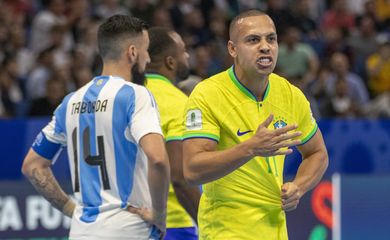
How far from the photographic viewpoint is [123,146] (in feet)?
17.7

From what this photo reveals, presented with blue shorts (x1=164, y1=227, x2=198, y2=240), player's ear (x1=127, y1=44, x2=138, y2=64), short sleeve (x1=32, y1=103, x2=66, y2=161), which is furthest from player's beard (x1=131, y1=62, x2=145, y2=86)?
blue shorts (x1=164, y1=227, x2=198, y2=240)

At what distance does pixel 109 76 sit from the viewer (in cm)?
558

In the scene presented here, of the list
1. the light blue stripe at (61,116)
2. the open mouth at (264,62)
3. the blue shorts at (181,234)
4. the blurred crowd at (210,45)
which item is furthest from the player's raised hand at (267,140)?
the blurred crowd at (210,45)

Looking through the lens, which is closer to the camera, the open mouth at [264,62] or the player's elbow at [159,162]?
the player's elbow at [159,162]

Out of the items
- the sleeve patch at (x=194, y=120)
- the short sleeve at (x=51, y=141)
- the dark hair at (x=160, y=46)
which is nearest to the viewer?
the sleeve patch at (x=194, y=120)

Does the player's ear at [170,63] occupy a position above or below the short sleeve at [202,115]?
above

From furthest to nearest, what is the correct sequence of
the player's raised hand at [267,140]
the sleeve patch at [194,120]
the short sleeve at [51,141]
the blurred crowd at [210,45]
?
the blurred crowd at [210,45] → the short sleeve at [51,141] → the sleeve patch at [194,120] → the player's raised hand at [267,140]

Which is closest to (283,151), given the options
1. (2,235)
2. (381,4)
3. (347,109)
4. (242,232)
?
(242,232)

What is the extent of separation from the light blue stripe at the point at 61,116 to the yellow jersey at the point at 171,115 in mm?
1060

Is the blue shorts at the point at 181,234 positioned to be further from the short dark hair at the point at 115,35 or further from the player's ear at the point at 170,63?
the short dark hair at the point at 115,35

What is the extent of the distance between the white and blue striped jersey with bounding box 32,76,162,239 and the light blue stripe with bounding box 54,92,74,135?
0.14 meters

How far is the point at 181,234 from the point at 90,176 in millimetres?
1559

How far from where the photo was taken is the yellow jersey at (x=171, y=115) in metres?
6.65

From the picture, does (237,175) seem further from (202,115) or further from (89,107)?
(89,107)
